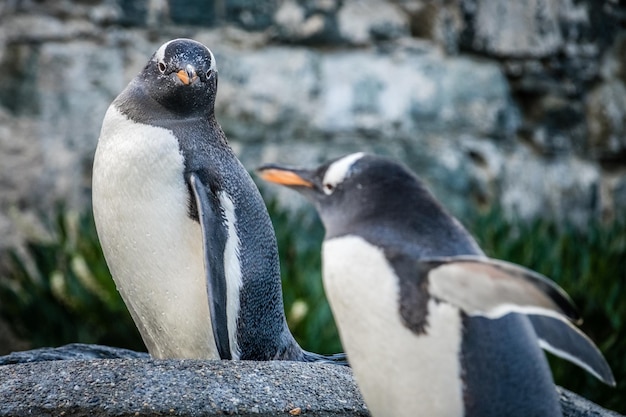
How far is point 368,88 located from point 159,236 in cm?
329

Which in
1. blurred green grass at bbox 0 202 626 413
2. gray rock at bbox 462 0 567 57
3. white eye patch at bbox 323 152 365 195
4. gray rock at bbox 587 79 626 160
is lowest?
blurred green grass at bbox 0 202 626 413

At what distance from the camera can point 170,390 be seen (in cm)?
194

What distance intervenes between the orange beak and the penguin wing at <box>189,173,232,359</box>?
0.41 m

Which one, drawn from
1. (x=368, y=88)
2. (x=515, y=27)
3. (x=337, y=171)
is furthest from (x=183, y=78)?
(x=515, y=27)

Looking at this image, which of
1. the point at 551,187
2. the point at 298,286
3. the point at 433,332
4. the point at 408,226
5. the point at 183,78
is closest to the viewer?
the point at 433,332

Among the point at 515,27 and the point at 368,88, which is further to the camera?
the point at 515,27

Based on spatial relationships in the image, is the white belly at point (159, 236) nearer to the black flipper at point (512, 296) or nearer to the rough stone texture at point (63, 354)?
the rough stone texture at point (63, 354)

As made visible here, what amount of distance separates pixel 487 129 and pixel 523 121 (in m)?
0.38

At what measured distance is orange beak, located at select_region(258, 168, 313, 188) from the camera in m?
1.97

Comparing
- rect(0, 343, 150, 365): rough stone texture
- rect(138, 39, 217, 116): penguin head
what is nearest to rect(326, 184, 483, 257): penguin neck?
rect(138, 39, 217, 116): penguin head

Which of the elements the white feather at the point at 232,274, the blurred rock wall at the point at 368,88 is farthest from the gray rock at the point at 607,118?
the white feather at the point at 232,274

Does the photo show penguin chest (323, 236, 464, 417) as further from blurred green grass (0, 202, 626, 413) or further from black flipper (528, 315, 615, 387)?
blurred green grass (0, 202, 626, 413)

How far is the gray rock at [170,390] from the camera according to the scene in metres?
1.91

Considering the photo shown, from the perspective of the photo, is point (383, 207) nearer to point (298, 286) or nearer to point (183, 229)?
point (183, 229)
